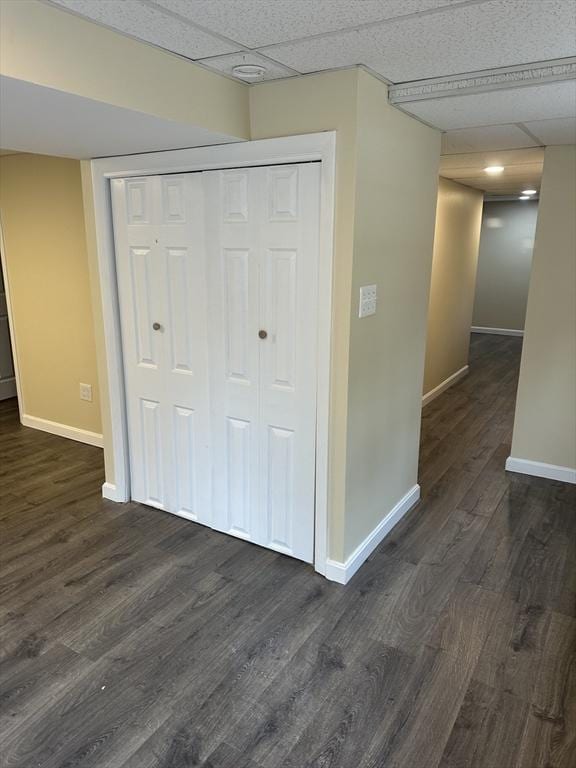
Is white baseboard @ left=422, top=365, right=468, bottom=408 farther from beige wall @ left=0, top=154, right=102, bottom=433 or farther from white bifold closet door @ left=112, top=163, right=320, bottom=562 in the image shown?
beige wall @ left=0, top=154, right=102, bottom=433

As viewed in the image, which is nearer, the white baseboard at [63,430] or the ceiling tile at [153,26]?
the ceiling tile at [153,26]

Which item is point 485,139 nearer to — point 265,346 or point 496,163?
point 496,163

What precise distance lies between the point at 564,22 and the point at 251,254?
1.46 metres

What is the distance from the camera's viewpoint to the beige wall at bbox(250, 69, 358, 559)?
2.18 m

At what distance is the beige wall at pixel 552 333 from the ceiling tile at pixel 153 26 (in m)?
2.44

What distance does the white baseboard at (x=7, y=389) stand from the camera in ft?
17.8

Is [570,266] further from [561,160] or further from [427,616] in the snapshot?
[427,616]

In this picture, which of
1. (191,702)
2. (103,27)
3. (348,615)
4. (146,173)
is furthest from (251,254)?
(191,702)

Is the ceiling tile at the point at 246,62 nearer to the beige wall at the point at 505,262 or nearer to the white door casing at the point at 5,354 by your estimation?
the white door casing at the point at 5,354

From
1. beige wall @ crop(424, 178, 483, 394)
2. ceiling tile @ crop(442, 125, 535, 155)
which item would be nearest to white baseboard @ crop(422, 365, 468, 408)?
beige wall @ crop(424, 178, 483, 394)

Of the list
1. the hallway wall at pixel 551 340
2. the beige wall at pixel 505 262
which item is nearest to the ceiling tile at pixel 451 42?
Result: the hallway wall at pixel 551 340

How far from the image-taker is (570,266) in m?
3.48

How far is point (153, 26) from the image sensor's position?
1666 millimetres

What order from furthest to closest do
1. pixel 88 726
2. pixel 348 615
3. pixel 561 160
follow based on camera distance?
pixel 561 160
pixel 348 615
pixel 88 726
